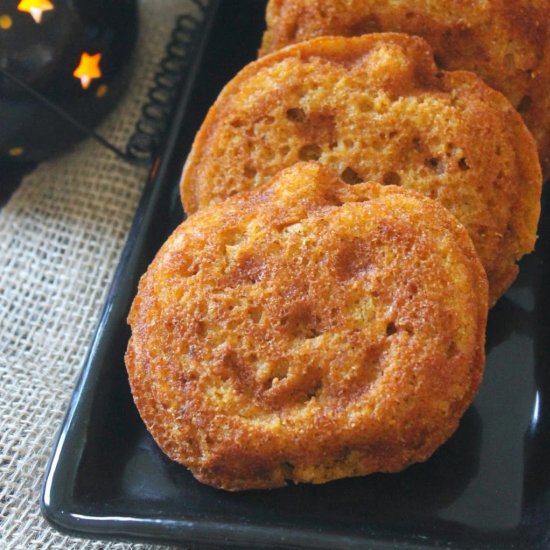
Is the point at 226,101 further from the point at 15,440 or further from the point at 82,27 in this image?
the point at 15,440

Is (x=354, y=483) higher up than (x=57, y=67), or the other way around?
(x=57, y=67)

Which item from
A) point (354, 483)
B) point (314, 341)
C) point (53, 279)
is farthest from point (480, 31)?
point (53, 279)

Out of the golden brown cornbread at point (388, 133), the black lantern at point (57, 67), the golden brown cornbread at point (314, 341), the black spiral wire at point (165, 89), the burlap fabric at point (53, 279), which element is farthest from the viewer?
the black spiral wire at point (165, 89)

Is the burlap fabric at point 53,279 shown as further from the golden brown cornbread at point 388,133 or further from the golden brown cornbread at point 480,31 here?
the golden brown cornbread at point 480,31

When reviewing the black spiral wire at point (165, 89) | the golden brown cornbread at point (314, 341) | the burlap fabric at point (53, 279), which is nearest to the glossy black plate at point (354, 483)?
the golden brown cornbread at point (314, 341)

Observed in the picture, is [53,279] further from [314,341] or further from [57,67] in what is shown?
[314,341]

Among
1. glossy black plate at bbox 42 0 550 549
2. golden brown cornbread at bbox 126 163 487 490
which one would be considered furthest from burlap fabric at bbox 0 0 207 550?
golden brown cornbread at bbox 126 163 487 490
